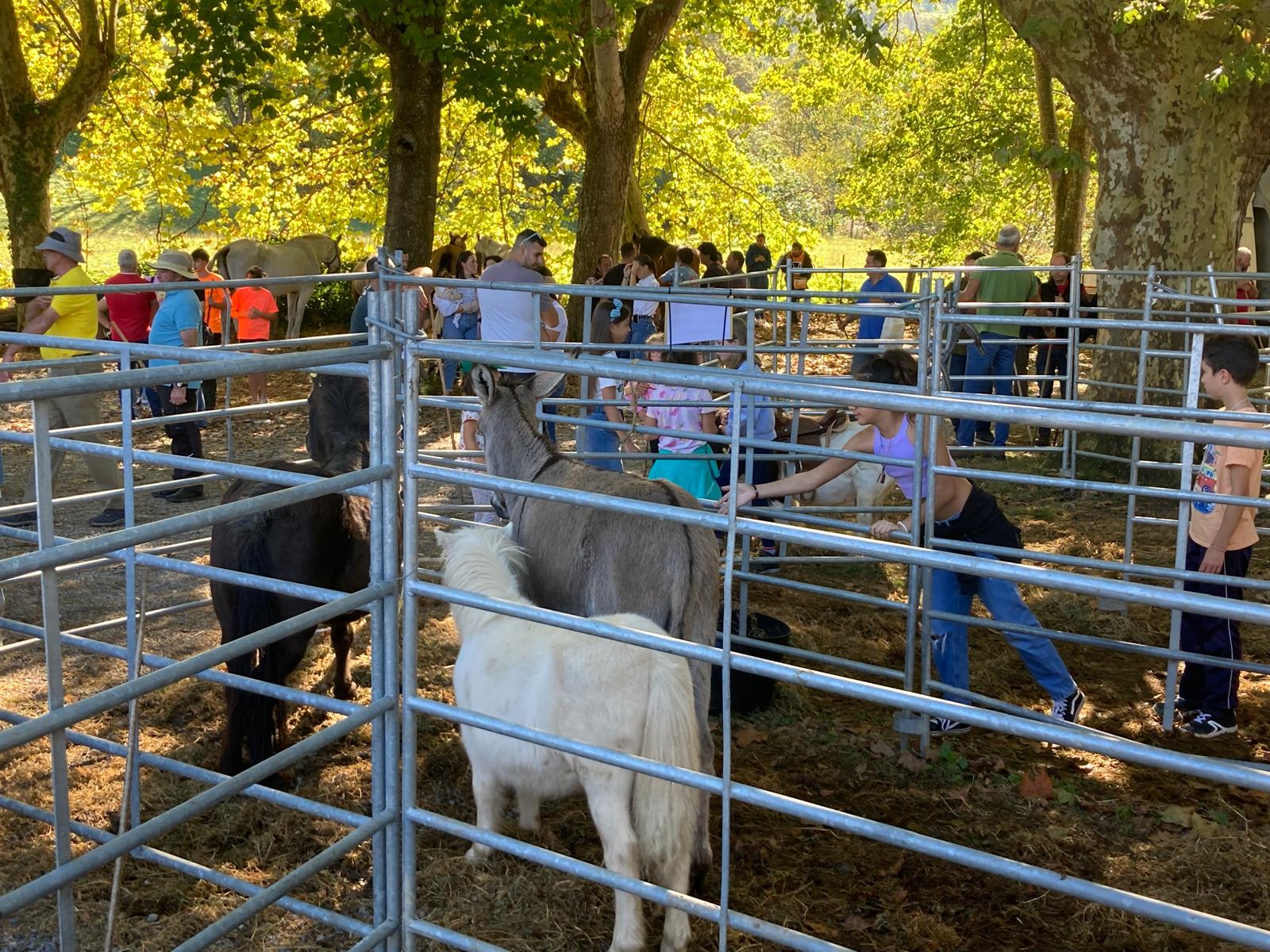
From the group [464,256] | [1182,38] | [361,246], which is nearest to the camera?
[1182,38]

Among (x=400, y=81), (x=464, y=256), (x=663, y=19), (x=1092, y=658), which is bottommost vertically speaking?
(x=1092, y=658)

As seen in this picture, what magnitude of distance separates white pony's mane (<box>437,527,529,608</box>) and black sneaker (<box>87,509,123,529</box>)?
5277 mm

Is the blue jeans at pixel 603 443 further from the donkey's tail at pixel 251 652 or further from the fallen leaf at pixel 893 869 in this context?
the fallen leaf at pixel 893 869

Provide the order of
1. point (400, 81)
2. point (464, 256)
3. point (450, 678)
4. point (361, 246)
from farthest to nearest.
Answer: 1. point (361, 246)
2. point (464, 256)
3. point (400, 81)
4. point (450, 678)

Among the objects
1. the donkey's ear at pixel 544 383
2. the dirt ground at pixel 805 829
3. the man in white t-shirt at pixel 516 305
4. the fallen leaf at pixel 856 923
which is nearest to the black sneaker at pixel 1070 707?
the dirt ground at pixel 805 829

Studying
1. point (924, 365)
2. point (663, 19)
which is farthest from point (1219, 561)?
point (663, 19)

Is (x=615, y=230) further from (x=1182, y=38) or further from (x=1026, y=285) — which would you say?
(x=1182, y=38)

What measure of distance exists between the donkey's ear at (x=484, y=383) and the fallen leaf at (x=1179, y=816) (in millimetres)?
3487

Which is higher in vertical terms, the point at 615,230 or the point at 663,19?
the point at 663,19

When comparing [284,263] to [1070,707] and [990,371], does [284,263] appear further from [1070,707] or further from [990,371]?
[1070,707]

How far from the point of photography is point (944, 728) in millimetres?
5371

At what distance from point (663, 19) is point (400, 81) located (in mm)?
3958

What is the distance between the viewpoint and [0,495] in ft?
31.2

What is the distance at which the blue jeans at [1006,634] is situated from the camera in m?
5.23
